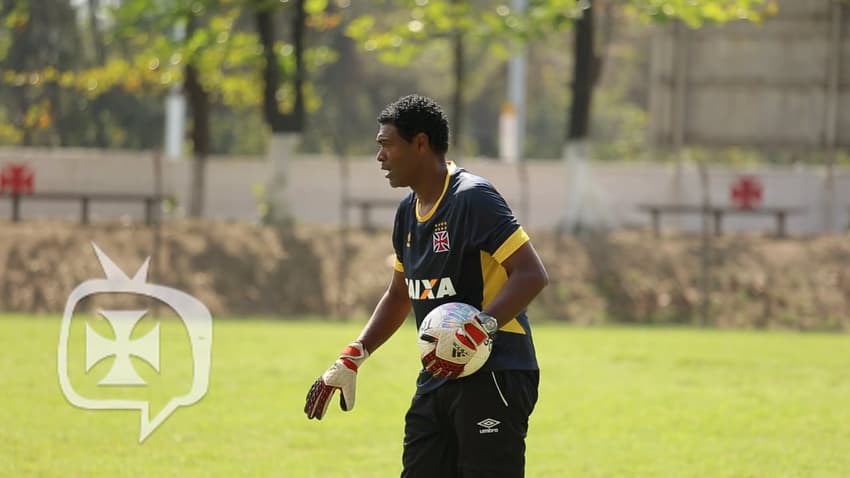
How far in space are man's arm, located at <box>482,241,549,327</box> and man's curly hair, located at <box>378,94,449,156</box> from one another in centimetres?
58

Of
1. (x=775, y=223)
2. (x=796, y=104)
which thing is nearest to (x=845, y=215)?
(x=775, y=223)

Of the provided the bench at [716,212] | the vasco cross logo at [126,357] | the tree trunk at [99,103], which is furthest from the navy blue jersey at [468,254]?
the tree trunk at [99,103]

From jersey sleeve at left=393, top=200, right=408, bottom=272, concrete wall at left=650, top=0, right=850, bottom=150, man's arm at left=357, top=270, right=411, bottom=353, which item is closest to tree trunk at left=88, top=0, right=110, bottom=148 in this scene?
concrete wall at left=650, top=0, right=850, bottom=150

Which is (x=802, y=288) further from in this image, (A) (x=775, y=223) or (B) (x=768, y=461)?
(B) (x=768, y=461)

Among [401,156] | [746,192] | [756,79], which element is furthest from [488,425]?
[746,192]

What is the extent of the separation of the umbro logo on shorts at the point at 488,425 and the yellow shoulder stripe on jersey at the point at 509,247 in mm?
621

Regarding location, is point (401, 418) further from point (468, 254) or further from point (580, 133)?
point (580, 133)

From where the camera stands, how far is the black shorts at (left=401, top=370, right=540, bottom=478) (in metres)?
5.78

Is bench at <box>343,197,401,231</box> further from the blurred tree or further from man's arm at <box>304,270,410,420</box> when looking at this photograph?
man's arm at <box>304,270,410,420</box>

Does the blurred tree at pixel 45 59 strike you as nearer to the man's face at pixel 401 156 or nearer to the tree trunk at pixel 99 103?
the tree trunk at pixel 99 103

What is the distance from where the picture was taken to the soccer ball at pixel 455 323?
5625 mm

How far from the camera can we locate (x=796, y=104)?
26141 mm

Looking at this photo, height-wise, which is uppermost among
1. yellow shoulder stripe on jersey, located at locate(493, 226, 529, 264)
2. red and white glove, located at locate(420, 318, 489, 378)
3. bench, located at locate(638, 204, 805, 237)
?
yellow shoulder stripe on jersey, located at locate(493, 226, 529, 264)

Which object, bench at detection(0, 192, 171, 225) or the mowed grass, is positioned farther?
bench at detection(0, 192, 171, 225)
